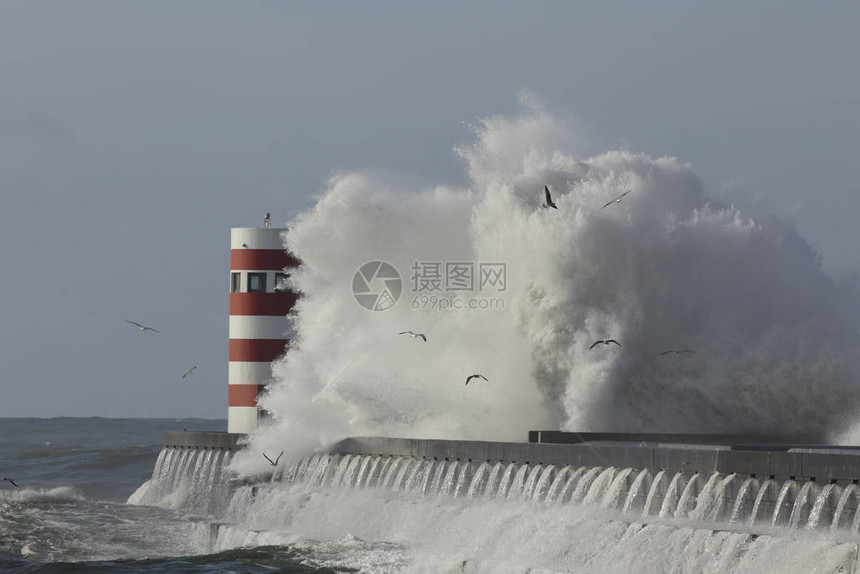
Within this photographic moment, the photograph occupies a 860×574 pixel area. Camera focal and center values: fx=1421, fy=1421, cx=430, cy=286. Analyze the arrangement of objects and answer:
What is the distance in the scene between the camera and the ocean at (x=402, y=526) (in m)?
10.9

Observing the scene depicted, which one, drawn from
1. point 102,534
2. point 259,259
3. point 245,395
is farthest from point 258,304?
point 102,534

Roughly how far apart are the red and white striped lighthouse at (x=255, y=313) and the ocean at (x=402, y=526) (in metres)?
1.12

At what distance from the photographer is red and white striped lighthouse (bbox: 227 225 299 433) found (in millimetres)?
22016

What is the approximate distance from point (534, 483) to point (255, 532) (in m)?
3.84

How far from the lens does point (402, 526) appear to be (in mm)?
A: 15195

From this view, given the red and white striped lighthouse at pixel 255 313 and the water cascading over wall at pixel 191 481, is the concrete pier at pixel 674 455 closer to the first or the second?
the water cascading over wall at pixel 191 481

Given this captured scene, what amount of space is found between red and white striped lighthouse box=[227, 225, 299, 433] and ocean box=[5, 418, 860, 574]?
1.12 m

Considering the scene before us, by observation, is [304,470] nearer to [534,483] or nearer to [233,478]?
[233,478]

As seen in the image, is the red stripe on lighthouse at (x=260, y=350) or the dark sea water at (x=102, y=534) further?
the red stripe on lighthouse at (x=260, y=350)

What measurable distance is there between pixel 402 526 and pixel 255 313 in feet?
24.8

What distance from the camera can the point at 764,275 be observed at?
21.7m

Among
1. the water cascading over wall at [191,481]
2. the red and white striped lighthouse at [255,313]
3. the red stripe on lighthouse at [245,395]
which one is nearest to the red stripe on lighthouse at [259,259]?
the red and white striped lighthouse at [255,313]

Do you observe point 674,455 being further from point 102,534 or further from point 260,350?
point 260,350

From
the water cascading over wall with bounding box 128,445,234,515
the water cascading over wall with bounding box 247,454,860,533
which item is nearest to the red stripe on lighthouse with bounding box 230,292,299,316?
the water cascading over wall with bounding box 128,445,234,515
